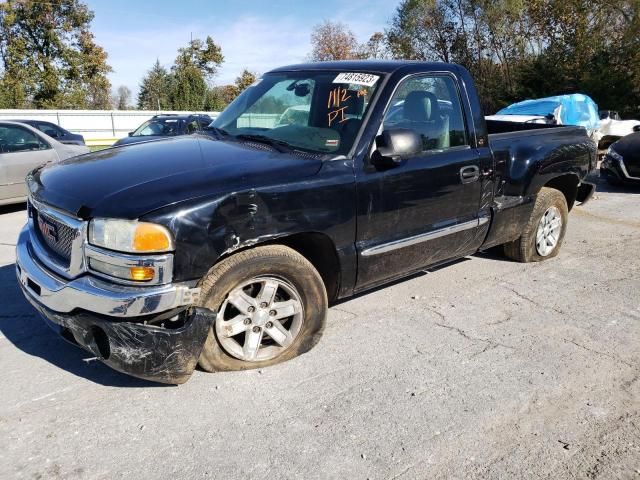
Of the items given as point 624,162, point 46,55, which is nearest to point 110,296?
point 624,162

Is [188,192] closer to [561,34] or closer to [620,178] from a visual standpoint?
[620,178]

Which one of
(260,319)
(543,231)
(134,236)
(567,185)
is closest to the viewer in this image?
(134,236)

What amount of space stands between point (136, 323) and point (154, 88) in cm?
5805

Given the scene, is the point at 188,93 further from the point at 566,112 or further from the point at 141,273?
the point at 141,273

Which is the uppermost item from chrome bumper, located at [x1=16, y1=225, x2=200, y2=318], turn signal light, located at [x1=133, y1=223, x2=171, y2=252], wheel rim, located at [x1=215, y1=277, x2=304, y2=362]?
turn signal light, located at [x1=133, y1=223, x2=171, y2=252]

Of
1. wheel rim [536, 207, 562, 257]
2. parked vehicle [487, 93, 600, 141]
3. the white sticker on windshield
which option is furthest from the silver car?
parked vehicle [487, 93, 600, 141]

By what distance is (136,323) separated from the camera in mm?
2742

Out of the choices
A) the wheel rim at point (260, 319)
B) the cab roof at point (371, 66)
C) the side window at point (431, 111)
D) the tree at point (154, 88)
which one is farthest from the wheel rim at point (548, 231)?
the tree at point (154, 88)

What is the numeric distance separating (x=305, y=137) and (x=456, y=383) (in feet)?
6.14

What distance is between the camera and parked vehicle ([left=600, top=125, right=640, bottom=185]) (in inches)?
382

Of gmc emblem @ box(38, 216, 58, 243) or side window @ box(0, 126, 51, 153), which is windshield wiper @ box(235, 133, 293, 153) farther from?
side window @ box(0, 126, 51, 153)

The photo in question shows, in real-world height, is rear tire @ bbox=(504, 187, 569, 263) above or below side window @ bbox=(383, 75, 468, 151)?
below

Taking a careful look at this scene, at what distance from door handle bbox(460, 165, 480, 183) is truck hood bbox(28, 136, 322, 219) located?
4.35ft

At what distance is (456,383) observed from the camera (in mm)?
3201
